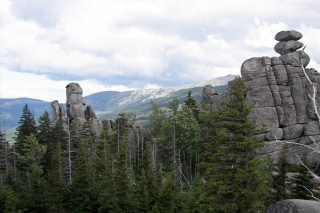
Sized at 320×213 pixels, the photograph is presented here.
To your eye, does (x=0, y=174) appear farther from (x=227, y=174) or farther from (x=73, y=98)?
(x=227, y=174)

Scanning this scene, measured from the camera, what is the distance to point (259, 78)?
64000 mm

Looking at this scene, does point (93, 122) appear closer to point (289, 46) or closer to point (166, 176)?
point (166, 176)

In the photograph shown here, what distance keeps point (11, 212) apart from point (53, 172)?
827cm

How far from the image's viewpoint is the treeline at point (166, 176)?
28016mm

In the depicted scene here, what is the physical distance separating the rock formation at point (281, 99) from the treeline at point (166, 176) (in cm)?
1119

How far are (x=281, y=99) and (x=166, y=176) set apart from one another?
30355mm

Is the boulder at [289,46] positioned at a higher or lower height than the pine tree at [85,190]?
higher

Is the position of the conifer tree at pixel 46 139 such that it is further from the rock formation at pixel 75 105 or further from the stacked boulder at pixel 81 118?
the stacked boulder at pixel 81 118

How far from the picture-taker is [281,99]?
62.7 meters

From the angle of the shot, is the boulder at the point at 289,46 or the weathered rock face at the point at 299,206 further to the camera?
the boulder at the point at 289,46

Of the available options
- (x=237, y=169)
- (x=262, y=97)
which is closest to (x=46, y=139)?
(x=262, y=97)

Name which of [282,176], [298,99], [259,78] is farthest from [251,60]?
[282,176]

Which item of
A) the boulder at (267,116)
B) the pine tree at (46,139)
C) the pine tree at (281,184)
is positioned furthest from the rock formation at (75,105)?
the pine tree at (281,184)

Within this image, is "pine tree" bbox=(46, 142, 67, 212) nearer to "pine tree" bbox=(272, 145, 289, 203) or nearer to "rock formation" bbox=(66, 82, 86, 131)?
"rock formation" bbox=(66, 82, 86, 131)
